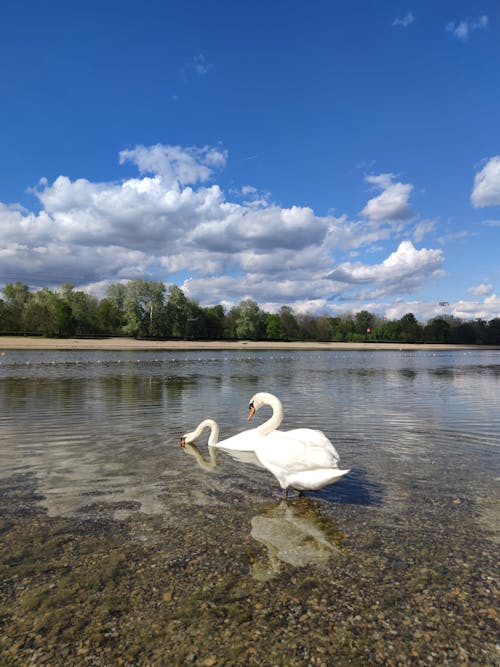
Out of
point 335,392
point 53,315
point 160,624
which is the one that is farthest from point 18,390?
point 53,315

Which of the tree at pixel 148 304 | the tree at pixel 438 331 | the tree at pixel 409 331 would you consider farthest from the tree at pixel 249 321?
the tree at pixel 438 331

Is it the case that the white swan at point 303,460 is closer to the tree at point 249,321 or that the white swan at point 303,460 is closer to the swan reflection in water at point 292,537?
the swan reflection in water at point 292,537

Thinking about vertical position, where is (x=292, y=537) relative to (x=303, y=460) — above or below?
below

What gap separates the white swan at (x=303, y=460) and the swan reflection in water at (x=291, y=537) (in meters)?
0.44

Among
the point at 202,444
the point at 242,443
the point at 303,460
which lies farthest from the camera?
the point at 202,444

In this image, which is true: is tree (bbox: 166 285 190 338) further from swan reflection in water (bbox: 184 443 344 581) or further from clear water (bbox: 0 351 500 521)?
swan reflection in water (bbox: 184 443 344 581)

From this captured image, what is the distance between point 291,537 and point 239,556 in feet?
3.02

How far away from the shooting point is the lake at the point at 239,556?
384 centimetres

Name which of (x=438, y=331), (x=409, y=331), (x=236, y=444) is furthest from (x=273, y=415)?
(x=438, y=331)

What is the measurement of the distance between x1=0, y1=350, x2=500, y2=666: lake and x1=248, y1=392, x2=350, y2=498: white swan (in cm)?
56

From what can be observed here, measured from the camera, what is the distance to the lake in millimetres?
3844

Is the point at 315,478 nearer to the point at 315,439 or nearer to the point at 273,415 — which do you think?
the point at 315,439

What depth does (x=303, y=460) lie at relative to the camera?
263 inches

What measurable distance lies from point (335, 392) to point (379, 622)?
18.9m
